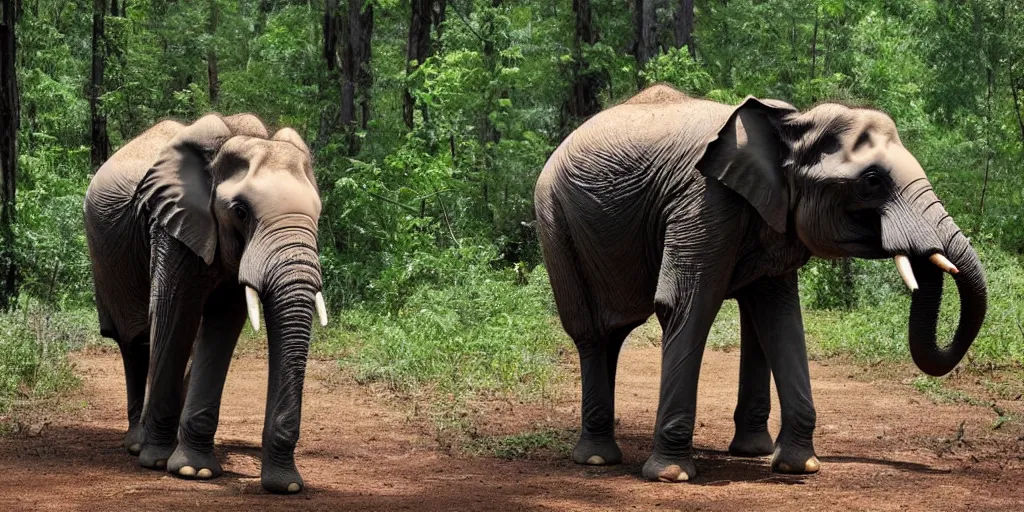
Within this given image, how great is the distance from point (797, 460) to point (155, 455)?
4259 millimetres

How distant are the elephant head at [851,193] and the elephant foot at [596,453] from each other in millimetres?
2116

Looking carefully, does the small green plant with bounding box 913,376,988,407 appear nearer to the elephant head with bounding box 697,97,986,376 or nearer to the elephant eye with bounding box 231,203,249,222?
the elephant head with bounding box 697,97,986,376

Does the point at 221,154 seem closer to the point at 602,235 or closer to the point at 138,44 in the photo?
the point at 602,235

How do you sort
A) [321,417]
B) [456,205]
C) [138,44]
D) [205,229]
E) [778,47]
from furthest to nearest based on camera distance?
[138,44], [778,47], [456,205], [321,417], [205,229]

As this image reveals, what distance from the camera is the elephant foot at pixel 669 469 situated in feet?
28.5

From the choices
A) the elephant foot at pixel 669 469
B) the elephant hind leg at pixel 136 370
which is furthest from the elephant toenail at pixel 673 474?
Answer: the elephant hind leg at pixel 136 370

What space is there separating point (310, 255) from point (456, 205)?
43.6ft

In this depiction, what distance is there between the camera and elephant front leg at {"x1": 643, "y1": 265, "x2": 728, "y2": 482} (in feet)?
28.6

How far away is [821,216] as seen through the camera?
853cm

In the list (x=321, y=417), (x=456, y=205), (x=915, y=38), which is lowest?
(x=321, y=417)

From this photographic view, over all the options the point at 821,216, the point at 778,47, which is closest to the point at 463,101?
the point at 778,47

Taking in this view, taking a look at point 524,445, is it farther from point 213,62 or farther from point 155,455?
point 213,62

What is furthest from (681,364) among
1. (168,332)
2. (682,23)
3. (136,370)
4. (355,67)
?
(682,23)

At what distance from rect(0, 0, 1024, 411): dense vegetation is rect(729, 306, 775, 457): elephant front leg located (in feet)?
12.3
